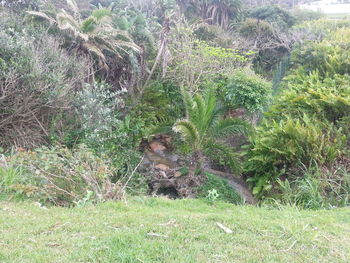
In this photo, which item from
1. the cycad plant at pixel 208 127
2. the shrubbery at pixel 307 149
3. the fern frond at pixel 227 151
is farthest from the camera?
the fern frond at pixel 227 151

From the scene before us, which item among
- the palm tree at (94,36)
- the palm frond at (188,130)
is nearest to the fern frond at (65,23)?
the palm tree at (94,36)

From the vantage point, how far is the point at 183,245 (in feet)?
10.1

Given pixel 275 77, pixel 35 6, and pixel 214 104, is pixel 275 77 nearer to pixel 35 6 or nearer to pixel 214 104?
pixel 214 104

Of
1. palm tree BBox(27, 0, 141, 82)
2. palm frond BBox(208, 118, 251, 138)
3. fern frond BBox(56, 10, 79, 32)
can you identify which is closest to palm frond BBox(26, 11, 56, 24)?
palm tree BBox(27, 0, 141, 82)

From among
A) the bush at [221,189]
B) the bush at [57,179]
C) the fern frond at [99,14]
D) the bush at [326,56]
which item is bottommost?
the bush at [221,189]

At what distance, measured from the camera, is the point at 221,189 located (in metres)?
7.41

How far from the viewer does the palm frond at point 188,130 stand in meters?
6.72

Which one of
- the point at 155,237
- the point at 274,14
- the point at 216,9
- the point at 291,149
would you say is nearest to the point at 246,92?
the point at 291,149

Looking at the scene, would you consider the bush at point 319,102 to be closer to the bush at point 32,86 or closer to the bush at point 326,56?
the bush at point 326,56

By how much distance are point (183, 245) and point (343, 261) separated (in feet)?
5.02

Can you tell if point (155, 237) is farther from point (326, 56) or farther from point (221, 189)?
point (326, 56)

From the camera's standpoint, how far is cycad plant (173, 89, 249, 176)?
24.2ft

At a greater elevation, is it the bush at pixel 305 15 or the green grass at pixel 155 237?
the bush at pixel 305 15

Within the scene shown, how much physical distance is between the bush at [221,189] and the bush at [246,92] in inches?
103
